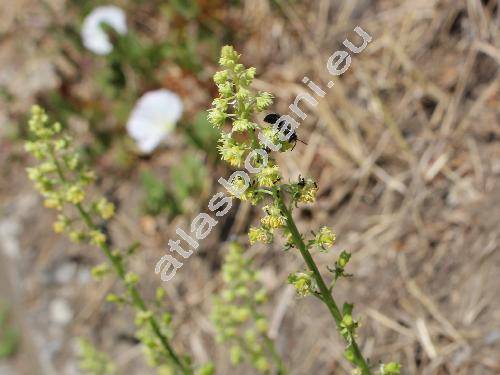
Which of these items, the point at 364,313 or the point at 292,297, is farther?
the point at 292,297

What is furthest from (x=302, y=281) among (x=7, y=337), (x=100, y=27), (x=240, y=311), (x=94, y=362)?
(x=7, y=337)

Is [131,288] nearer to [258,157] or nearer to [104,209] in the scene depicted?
[104,209]

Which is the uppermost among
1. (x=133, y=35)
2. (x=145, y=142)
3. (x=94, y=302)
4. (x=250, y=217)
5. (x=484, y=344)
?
(x=133, y=35)

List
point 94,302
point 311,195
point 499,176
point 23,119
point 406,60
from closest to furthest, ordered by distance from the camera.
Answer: point 311,195 < point 499,176 < point 406,60 < point 94,302 < point 23,119

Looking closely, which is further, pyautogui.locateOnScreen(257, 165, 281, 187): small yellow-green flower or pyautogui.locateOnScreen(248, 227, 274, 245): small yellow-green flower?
pyautogui.locateOnScreen(248, 227, 274, 245): small yellow-green flower

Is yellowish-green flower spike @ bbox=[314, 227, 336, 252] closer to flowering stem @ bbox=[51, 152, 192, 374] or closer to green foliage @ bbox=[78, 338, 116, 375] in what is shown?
flowering stem @ bbox=[51, 152, 192, 374]

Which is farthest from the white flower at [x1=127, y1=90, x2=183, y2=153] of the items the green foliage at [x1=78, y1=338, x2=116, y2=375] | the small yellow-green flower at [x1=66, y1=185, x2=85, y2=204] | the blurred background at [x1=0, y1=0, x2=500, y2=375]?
the small yellow-green flower at [x1=66, y1=185, x2=85, y2=204]

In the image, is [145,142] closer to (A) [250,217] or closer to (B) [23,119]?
(A) [250,217]

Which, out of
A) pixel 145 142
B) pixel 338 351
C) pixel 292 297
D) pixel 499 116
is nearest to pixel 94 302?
pixel 145 142

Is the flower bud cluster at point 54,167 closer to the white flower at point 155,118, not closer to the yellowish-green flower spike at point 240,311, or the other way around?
the yellowish-green flower spike at point 240,311
